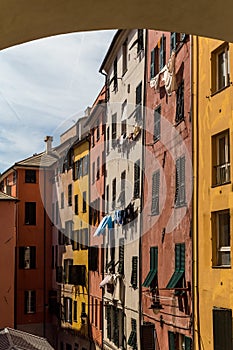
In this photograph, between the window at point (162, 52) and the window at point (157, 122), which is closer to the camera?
the window at point (162, 52)

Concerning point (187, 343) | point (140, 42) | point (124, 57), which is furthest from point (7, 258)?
point (187, 343)

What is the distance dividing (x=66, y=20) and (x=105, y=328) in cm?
1953

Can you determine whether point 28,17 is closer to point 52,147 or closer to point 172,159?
point 172,159

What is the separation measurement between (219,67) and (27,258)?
19.1m

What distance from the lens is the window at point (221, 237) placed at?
11.0 metres

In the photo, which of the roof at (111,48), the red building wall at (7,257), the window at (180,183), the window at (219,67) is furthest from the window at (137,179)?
the red building wall at (7,257)

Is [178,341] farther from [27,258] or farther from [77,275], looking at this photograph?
[27,258]

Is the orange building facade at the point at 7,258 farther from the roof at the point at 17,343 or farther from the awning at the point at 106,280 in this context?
the roof at the point at 17,343

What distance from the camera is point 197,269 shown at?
1217 centimetres

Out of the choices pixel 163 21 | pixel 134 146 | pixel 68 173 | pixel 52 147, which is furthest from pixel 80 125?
pixel 163 21

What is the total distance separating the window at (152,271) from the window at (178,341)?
5.54ft

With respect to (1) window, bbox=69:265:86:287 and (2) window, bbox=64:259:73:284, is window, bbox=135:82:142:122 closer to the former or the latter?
(1) window, bbox=69:265:86:287

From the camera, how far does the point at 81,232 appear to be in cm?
2534

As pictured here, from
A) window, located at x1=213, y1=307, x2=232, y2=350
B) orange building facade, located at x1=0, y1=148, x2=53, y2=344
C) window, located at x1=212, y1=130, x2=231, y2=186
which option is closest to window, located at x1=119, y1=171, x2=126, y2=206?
window, located at x1=212, y1=130, x2=231, y2=186
